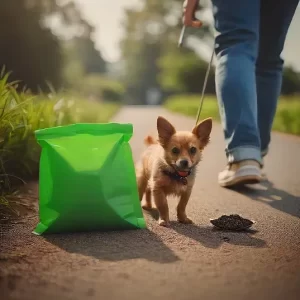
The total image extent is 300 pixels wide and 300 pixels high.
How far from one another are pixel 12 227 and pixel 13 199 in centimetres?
52

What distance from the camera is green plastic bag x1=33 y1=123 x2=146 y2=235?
2197 mm

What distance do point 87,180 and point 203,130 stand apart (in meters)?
0.70

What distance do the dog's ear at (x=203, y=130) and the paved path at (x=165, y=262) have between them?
39cm

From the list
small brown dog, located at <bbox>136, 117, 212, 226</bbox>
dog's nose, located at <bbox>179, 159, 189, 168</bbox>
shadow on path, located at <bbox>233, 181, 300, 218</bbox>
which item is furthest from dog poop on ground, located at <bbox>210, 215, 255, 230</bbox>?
shadow on path, located at <bbox>233, 181, 300, 218</bbox>

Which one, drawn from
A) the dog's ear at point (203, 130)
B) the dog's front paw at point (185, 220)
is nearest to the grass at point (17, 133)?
the dog's front paw at point (185, 220)

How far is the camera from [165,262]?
1.75 meters

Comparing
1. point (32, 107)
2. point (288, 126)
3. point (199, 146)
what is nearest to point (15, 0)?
point (288, 126)

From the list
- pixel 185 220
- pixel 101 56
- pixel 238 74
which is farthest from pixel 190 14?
pixel 101 56

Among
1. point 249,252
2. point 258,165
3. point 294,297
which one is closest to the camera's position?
point 294,297

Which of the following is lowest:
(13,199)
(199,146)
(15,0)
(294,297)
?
(13,199)

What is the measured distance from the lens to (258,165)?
307 centimetres

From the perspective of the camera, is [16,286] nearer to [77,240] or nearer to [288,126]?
[77,240]

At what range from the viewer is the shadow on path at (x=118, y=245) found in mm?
1823

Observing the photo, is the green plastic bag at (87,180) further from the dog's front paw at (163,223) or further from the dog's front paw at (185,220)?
the dog's front paw at (185,220)
